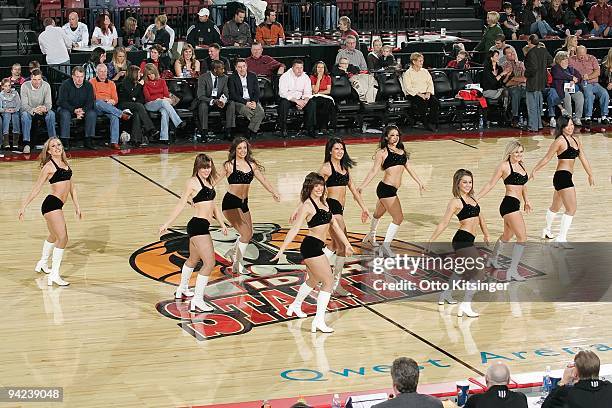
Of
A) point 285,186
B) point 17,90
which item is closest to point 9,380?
point 285,186

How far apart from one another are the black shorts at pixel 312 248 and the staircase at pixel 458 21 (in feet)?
55.9

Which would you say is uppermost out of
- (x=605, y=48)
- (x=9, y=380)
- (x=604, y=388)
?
(x=605, y=48)

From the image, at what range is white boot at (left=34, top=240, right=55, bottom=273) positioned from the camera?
14970 millimetres

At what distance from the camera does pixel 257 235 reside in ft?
55.7

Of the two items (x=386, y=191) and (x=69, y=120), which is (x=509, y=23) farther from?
(x=386, y=191)

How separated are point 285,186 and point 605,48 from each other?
1099 centimetres

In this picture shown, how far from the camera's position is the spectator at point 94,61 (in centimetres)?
2264

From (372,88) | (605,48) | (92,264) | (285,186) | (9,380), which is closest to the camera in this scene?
(9,380)

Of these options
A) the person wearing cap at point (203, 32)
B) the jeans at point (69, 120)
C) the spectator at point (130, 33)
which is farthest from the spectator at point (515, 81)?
the jeans at point (69, 120)

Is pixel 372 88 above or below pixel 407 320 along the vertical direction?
above

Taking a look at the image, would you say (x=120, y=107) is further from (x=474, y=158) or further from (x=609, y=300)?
(x=609, y=300)

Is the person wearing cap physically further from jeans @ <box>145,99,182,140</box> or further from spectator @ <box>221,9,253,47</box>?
jeans @ <box>145,99,182,140</box>

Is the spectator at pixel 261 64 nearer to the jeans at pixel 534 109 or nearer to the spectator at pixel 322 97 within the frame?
the spectator at pixel 322 97

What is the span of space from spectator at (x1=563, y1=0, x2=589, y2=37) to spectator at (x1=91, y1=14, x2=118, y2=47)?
10.9 m
